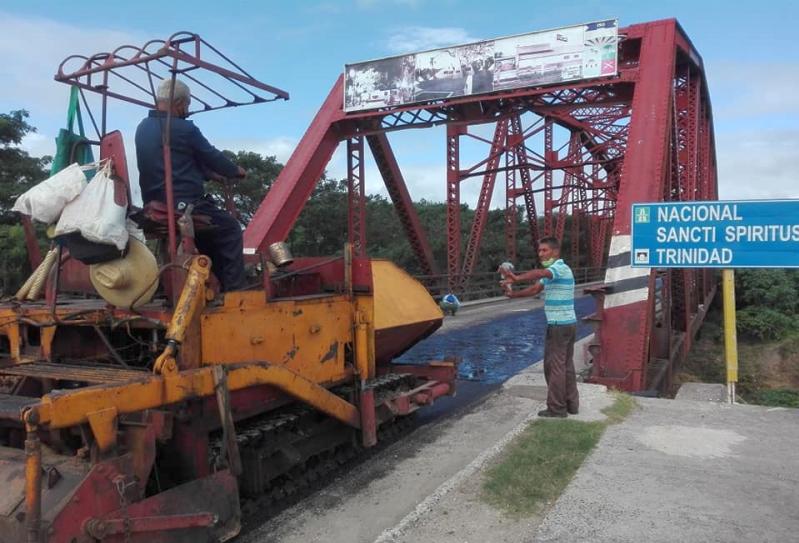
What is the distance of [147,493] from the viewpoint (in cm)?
393

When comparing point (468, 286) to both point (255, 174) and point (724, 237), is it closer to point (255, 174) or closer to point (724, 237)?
point (255, 174)

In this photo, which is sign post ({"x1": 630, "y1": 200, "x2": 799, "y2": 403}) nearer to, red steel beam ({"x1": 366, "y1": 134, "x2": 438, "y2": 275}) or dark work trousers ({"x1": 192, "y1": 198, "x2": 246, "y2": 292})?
dark work trousers ({"x1": 192, "y1": 198, "x2": 246, "y2": 292})

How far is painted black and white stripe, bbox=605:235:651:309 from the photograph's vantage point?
8.42 m

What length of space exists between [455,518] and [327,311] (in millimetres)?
1939

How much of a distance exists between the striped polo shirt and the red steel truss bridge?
212 cm

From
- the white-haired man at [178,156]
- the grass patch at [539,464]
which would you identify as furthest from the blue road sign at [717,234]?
the white-haired man at [178,156]

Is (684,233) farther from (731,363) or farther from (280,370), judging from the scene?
(280,370)

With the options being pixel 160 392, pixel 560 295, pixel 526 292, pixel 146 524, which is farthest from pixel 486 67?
pixel 146 524

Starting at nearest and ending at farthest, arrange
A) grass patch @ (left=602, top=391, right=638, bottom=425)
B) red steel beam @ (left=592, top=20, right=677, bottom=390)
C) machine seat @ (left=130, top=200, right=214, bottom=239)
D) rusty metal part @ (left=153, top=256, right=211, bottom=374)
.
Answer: rusty metal part @ (left=153, top=256, right=211, bottom=374)
machine seat @ (left=130, top=200, right=214, bottom=239)
grass patch @ (left=602, top=391, right=638, bottom=425)
red steel beam @ (left=592, top=20, right=677, bottom=390)

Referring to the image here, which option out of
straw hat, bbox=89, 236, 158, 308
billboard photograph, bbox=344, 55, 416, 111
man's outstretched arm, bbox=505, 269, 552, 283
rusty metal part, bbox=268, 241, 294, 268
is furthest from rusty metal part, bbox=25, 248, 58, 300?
billboard photograph, bbox=344, 55, 416, 111

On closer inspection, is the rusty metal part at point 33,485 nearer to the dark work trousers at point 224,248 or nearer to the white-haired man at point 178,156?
the white-haired man at point 178,156

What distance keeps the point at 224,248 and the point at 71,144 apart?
4.31ft

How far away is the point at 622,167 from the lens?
12.4 meters

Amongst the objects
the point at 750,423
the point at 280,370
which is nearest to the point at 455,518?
the point at 280,370
